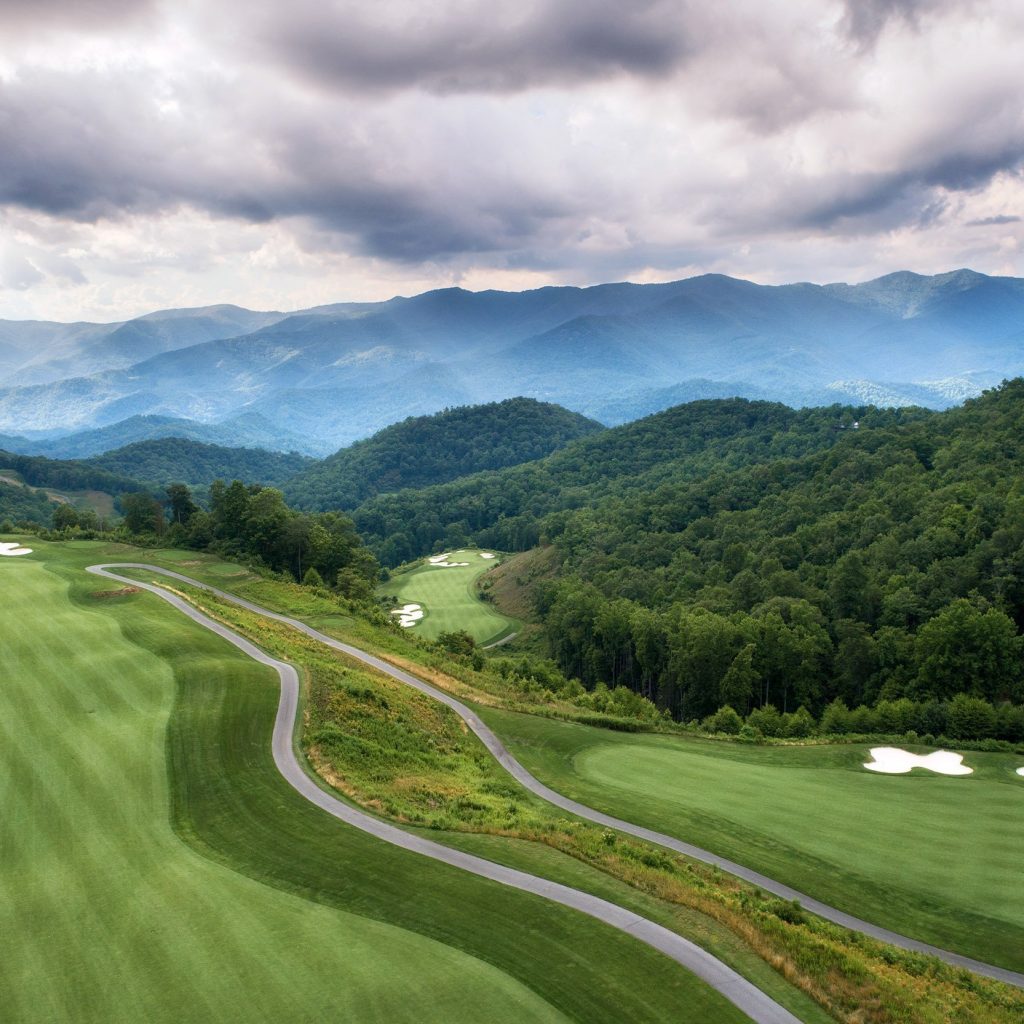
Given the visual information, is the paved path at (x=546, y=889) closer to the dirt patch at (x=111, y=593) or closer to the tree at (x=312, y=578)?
the dirt patch at (x=111, y=593)

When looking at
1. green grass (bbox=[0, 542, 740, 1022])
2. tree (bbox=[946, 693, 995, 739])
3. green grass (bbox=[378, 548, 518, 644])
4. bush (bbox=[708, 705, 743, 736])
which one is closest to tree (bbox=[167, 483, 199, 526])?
green grass (bbox=[378, 548, 518, 644])

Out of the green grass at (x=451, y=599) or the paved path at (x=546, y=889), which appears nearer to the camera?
the paved path at (x=546, y=889)

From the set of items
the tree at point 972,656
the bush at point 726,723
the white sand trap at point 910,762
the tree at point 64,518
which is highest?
the tree at point 64,518

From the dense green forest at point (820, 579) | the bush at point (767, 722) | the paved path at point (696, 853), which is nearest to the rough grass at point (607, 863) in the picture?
the paved path at point (696, 853)

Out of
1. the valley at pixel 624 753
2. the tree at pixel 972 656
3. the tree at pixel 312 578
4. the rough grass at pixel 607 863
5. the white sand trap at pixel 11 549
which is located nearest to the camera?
the rough grass at pixel 607 863

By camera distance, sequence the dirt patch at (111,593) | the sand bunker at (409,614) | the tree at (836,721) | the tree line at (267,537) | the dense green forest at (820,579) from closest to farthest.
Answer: the tree at (836,721), the dirt patch at (111,593), the dense green forest at (820,579), the tree line at (267,537), the sand bunker at (409,614)

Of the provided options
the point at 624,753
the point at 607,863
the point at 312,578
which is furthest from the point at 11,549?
the point at 607,863

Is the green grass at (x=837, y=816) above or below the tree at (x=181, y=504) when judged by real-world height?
below

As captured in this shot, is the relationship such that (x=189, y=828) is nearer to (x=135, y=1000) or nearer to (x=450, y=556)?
(x=135, y=1000)
